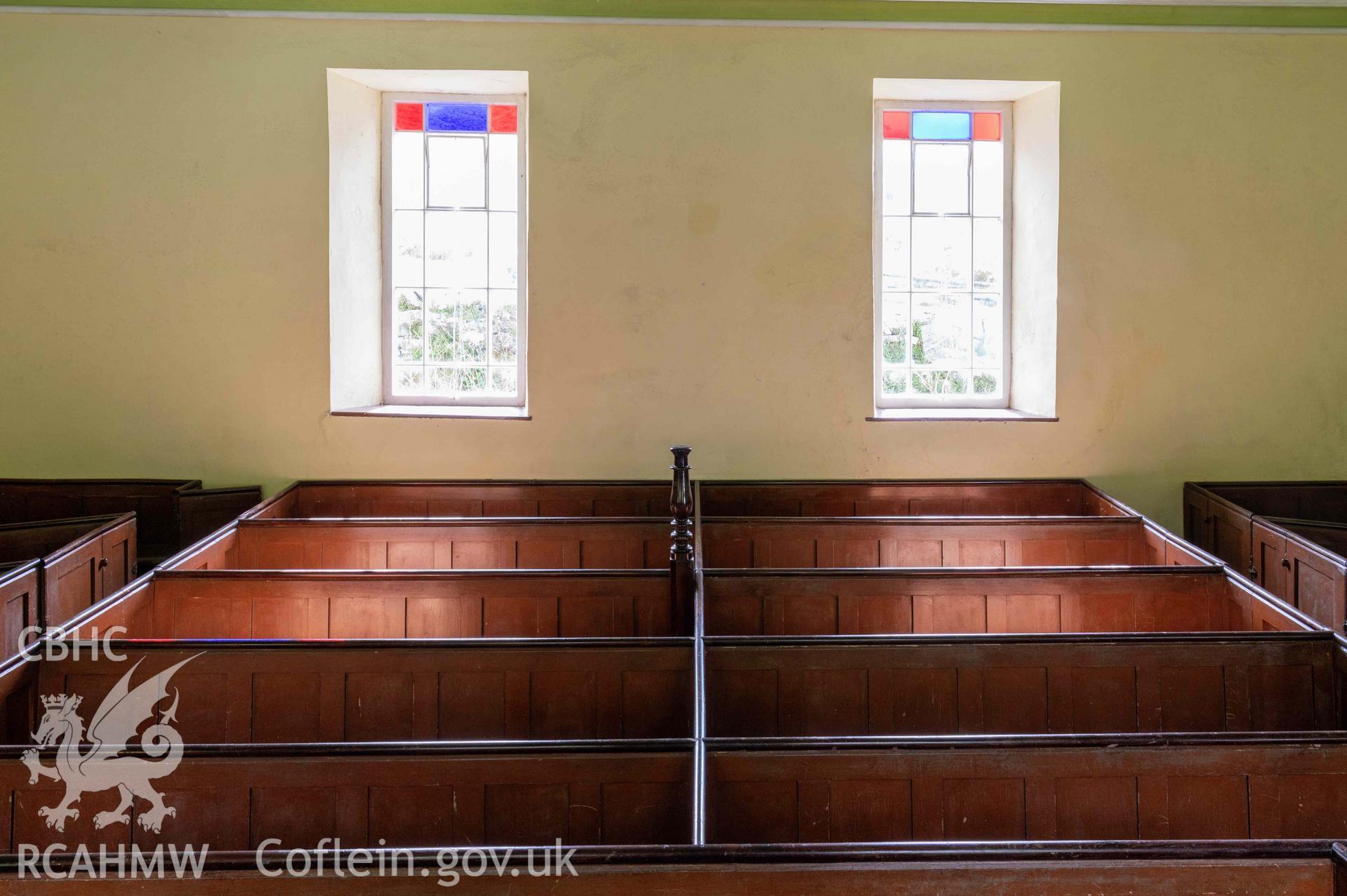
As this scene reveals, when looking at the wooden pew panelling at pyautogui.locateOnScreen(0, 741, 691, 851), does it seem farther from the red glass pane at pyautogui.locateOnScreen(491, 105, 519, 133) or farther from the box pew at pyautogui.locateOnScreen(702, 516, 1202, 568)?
the red glass pane at pyautogui.locateOnScreen(491, 105, 519, 133)

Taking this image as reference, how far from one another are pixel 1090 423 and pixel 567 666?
3.64m

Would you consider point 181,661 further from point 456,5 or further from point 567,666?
point 456,5

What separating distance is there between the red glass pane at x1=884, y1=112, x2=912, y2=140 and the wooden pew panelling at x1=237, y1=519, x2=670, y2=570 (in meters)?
2.84

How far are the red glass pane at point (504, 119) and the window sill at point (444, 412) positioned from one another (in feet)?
5.25

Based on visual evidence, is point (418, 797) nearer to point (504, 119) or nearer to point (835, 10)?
point (504, 119)

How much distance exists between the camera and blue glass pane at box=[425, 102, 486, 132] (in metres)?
5.32

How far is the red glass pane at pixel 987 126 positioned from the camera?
5402 millimetres

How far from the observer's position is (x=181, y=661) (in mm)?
2643

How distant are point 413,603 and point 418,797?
4.02 feet

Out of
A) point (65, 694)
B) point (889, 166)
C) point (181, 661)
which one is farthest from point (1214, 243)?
point (65, 694)

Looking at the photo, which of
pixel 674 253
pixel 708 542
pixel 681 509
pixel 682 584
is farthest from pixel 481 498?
pixel 682 584

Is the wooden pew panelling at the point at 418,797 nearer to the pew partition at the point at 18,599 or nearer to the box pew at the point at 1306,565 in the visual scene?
the pew partition at the point at 18,599

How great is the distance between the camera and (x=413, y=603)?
3314mm

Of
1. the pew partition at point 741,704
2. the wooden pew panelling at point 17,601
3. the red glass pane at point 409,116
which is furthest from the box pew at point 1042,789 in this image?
the red glass pane at point 409,116
